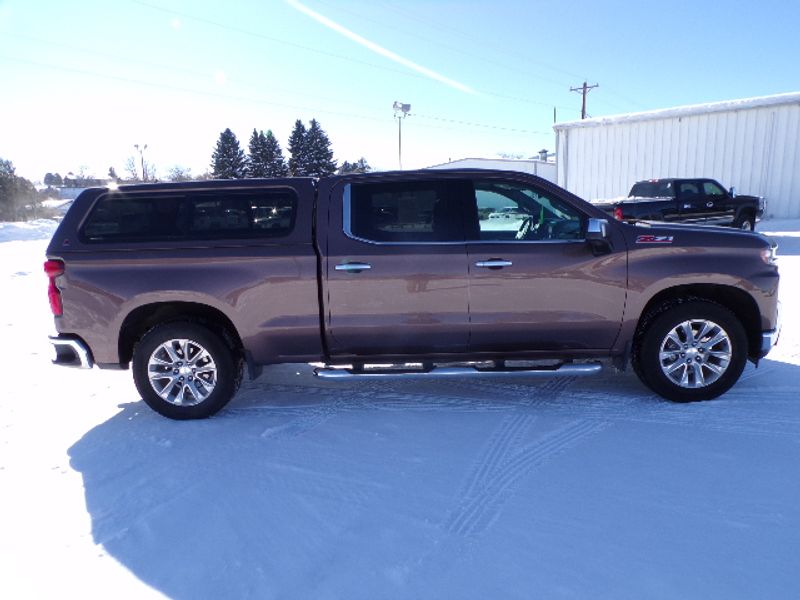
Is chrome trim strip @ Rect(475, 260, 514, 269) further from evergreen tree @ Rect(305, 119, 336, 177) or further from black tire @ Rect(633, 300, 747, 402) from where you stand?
evergreen tree @ Rect(305, 119, 336, 177)

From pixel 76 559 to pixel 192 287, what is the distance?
194 centimetres

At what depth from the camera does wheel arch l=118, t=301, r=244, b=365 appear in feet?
13.5

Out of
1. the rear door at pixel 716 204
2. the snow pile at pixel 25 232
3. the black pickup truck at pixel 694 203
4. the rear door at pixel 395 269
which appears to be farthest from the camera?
the snow pile at pixel 25 232

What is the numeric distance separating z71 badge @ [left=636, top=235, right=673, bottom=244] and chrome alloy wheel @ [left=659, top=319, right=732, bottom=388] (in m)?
0.65

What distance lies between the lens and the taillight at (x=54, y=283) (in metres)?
3.95

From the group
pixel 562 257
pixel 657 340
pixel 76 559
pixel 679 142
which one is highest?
pixel 679 142

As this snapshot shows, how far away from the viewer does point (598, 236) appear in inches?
153

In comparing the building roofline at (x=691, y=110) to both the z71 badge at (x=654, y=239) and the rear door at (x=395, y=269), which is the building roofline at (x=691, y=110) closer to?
the z71 badge at (x=654, y=239)

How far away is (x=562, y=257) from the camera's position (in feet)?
13.2

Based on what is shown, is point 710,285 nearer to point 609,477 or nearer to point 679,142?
point 609,477

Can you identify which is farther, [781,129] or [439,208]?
[781,129]

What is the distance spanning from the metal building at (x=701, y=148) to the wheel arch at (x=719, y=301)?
824 inches

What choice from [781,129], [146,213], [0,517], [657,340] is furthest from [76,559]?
[781,129]

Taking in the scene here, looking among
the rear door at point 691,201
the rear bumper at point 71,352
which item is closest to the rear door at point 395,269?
the rear bumper at point 71,352
